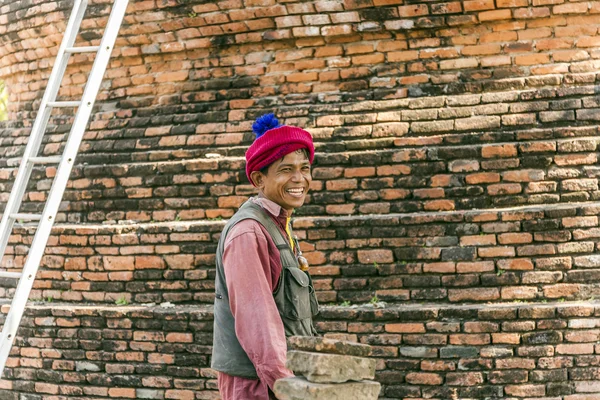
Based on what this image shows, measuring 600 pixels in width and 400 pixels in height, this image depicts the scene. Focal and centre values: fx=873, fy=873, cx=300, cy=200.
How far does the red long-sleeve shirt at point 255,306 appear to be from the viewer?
2930 mm

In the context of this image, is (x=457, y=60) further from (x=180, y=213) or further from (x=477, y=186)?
(x=180, y=213)

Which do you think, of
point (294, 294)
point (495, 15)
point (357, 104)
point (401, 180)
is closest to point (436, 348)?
point (401, 180)

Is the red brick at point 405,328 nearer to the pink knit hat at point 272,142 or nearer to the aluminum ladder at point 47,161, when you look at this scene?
the aluminum ladder at point 47,161

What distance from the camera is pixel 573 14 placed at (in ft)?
A: 17.8

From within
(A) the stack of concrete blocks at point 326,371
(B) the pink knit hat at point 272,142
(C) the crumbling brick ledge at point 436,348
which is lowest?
(A) the stack of concrete blocks at point 326,371

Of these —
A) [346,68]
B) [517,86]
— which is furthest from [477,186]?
[346,68]

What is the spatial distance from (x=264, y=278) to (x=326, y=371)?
39 cm

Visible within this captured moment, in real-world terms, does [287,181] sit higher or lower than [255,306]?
higher

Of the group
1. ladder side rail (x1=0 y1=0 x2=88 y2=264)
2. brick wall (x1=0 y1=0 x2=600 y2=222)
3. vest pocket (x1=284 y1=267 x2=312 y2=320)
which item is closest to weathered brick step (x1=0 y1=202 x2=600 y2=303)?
brick wall (x1=0 y1=0 x2=600 y2=222)

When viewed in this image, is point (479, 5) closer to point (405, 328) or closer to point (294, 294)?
point (405, 328)

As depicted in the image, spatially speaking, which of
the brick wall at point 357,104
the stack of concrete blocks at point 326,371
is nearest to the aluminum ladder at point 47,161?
the brick wall at point 357,104

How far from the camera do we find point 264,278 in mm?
3012

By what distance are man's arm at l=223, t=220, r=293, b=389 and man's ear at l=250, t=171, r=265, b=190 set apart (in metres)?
0.35

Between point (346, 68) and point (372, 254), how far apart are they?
123 centimetres
